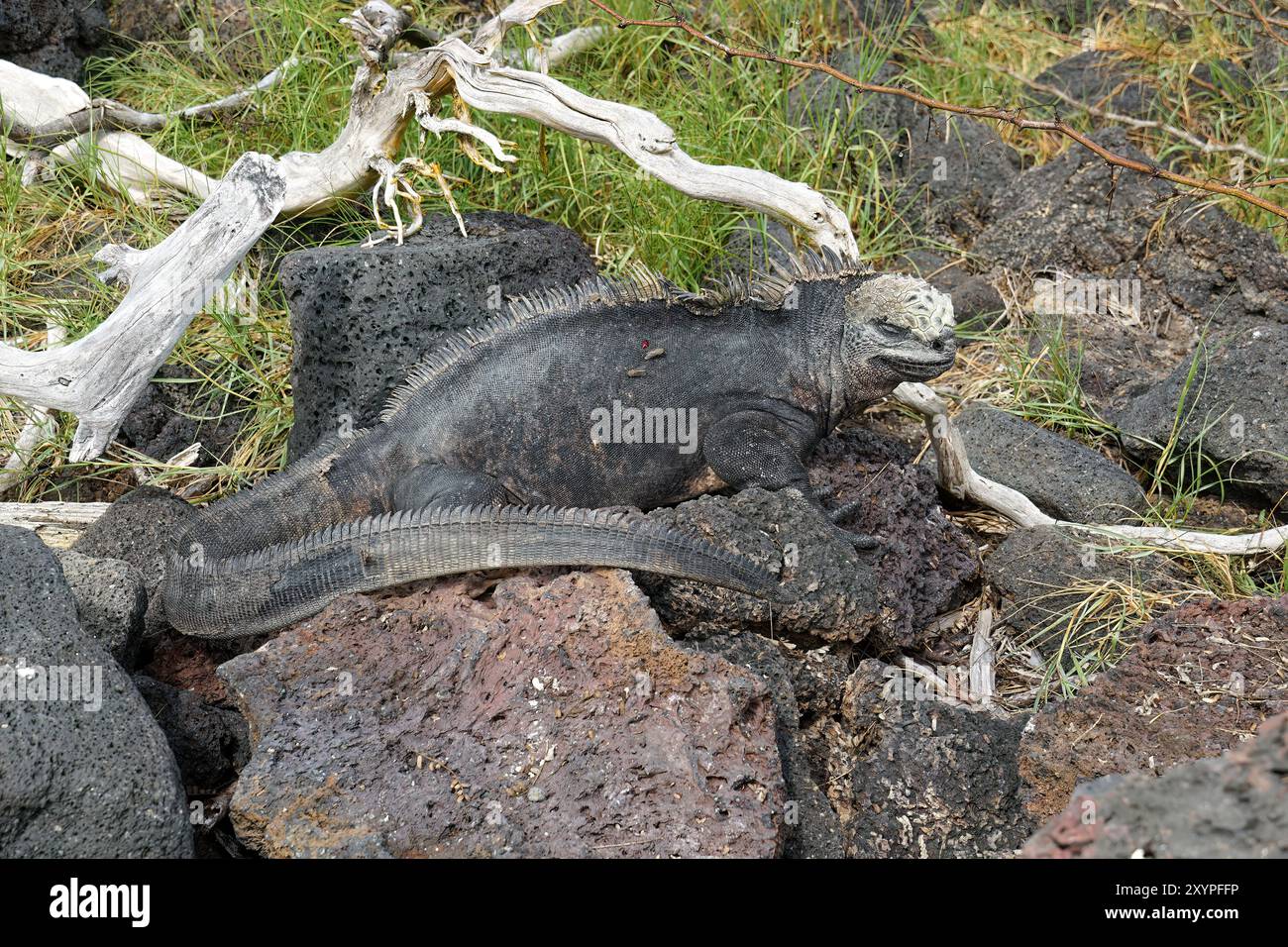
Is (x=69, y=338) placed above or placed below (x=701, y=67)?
below

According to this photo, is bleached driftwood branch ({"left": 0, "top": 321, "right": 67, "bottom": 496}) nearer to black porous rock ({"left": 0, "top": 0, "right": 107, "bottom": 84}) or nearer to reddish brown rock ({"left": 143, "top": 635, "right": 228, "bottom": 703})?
reddish brown rock ({"left": 143, "top": 635, "right": 228, "bottom": 703})

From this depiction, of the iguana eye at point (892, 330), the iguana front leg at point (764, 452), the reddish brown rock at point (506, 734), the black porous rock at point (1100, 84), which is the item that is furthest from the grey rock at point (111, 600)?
the black porous rock at point (1100, 84)

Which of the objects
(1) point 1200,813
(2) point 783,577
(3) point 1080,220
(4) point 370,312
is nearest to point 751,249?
(3) point 1080,220

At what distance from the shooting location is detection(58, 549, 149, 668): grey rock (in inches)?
138

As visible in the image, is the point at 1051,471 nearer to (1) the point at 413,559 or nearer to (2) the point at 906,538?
(2) the point at 906,538

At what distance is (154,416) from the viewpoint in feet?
16.3

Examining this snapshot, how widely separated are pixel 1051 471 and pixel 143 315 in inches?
128

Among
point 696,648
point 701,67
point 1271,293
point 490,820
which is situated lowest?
Result: point 490,820

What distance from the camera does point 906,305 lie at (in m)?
4.07

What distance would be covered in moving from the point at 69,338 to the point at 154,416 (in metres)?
0.47

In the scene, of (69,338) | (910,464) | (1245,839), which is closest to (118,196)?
(69,338)

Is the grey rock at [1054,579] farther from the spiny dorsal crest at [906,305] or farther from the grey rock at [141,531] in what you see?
the grey rock at [141,531]

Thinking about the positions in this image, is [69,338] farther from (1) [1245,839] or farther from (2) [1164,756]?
(1) [1245,839]

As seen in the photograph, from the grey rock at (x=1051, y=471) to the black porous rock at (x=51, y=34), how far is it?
481cm
